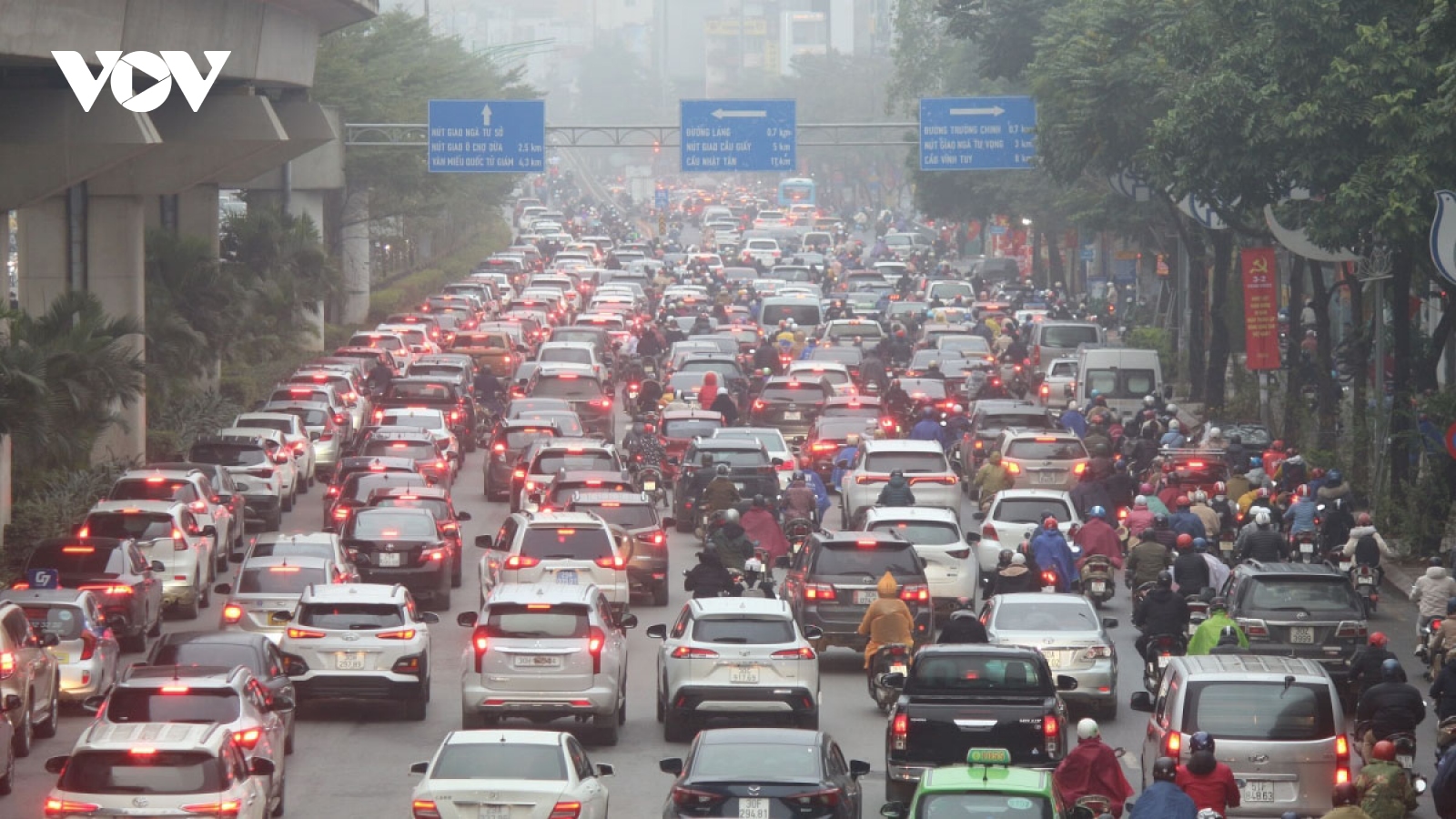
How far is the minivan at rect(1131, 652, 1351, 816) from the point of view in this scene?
17875 mm

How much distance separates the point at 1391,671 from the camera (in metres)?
20.1

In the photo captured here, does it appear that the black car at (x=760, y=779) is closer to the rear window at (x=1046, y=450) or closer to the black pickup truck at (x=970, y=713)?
the black pickup truck at (x=970, y=713)

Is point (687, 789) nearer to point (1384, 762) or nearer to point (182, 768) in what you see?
point (182, 768)

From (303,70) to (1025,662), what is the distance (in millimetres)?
36769

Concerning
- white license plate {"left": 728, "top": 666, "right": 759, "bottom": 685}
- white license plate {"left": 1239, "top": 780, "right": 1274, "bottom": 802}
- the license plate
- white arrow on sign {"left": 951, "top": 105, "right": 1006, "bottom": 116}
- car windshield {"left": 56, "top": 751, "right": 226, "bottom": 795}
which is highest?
white arrow on sign {"left": 951, "top": 105, "right": 1006, "bottom": 116}

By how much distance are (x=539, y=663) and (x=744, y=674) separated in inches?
69.3

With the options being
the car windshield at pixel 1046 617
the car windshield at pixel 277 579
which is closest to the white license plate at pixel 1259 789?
the car windshield at pixel 1046 617

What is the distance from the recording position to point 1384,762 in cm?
1736

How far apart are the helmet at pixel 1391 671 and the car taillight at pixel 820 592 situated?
7.16 meters

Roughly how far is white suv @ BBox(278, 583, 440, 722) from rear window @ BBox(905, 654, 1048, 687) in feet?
19.1

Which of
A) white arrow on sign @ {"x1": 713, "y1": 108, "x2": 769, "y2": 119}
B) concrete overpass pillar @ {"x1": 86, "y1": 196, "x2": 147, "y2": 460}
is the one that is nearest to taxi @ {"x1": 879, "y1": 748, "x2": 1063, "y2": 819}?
concrete overpass pillar @ {"x1": 86, "y1": 196, "x2": 147, "y2": 460}

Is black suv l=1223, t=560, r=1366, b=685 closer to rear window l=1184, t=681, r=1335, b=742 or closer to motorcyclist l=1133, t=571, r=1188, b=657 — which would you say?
motorcyclist l=1133, t=571, r=1188, b=657

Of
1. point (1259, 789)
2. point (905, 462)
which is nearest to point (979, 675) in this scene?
point (1259, 789)

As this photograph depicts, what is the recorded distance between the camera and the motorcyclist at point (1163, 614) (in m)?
24.6
